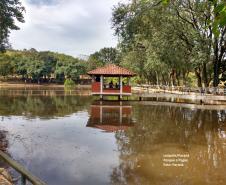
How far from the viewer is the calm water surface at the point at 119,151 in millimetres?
10305

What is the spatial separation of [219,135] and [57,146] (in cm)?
910

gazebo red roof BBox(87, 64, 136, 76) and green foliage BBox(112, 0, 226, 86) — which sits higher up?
green foliage BBox(112, 0, 226, 86)

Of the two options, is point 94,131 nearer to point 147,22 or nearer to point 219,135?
point 219,135

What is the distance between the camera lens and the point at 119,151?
13.8m

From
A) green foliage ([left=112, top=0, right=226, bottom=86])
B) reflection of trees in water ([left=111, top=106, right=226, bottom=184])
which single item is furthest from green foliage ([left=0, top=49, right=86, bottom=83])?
reflection of trees in water ([left=111, top=106, right=226, bottom=184])

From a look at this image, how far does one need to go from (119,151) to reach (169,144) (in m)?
2.83

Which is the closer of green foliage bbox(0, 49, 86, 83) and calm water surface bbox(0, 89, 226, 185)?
calm water surface bbox(0, 89, 226, 185)

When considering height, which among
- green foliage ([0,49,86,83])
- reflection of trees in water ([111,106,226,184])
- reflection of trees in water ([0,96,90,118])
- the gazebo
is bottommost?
reflection of trees in water ([111,106,226,184])

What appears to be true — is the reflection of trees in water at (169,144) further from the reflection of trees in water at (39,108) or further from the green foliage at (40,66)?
the green foliage at (40,66)

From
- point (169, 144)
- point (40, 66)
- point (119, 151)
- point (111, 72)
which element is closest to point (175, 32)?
point (111, 72)

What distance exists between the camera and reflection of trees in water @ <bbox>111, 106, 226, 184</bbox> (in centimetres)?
1059

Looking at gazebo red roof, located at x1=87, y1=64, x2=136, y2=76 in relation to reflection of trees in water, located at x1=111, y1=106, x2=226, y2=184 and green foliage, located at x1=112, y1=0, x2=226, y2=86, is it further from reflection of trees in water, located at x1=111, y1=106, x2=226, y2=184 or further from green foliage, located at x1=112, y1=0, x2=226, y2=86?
reflection of trees in water, located at x1=111, y1=106, x2=226, y2=184

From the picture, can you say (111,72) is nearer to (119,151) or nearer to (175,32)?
(175,32)

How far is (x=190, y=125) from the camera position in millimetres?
21672
